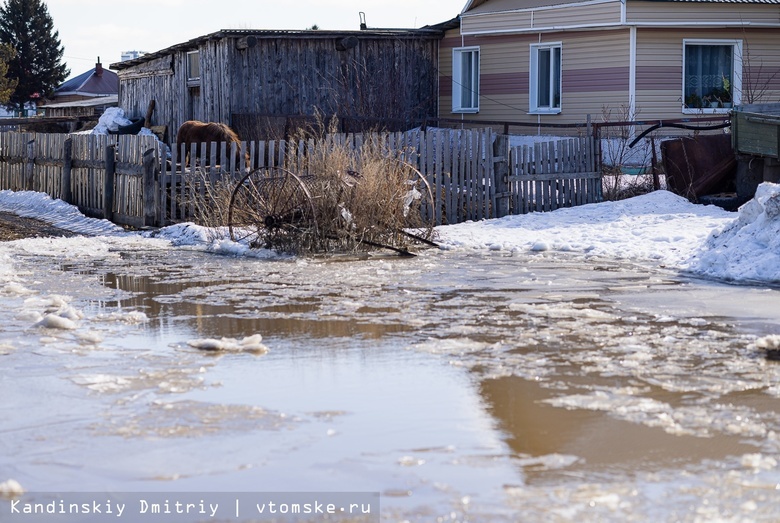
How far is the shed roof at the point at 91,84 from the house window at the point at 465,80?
46233 millimetres

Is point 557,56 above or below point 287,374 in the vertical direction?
above

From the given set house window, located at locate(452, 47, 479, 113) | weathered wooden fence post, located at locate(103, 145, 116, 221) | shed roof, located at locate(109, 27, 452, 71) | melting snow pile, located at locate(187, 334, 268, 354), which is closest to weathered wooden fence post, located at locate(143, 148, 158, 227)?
weathered wooden fence post, located at locate(103, 145, 116, 221)

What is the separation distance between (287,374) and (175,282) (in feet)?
14.1

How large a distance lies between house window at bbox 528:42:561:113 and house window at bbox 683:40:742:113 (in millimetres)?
2919

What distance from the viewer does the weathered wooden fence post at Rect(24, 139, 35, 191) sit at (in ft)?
68.4

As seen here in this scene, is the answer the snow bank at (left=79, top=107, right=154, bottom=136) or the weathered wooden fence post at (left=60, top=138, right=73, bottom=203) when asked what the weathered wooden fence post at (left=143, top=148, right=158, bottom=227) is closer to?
the weathered wooden fence post at (left=60, top=138, right=73, bottom=203)

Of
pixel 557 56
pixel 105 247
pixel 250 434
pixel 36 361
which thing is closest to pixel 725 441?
pixel 250 434

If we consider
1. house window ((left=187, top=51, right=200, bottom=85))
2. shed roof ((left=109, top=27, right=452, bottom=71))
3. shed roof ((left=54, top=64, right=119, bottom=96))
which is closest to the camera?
shed roof ((left=109, top=27, right=452, bottom=71))

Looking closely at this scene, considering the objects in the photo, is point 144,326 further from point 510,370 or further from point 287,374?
point 510,370

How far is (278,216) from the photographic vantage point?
1277cm

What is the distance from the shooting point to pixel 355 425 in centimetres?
547

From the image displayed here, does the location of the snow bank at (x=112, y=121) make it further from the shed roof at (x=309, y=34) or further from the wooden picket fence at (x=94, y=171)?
the wooden picket fence at (x=94, y=171)

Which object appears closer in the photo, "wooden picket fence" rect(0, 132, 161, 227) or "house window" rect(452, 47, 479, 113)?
"wooden picket fence" rect(0, 132, 161, 227)

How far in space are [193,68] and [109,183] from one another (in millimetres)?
10363
